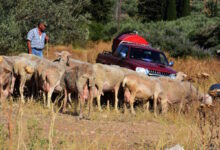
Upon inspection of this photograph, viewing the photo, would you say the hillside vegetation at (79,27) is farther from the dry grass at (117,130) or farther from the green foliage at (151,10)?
the dry grass at (117,130)

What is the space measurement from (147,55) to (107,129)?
769cm

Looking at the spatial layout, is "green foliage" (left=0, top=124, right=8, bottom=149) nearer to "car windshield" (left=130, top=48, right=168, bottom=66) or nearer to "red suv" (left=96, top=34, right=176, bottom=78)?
"red suv" (left=96, top=34, right=176, bottom=78)

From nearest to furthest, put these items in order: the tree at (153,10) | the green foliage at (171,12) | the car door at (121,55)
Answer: the car door at (121,55) → the green foliage at (171,12) → the tree at (153,10)

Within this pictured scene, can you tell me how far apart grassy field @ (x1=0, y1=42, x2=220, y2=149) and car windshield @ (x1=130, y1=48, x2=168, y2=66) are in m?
3.20

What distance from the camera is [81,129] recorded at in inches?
360

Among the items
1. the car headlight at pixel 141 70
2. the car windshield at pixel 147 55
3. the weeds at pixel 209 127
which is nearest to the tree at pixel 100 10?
the car windshield at pixel 147 55

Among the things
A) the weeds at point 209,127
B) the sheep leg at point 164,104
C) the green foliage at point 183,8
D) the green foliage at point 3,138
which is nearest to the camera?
the weeds at point 209,127

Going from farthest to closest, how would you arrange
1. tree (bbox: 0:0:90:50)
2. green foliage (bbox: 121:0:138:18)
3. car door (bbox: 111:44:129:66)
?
green foliage (bbox: 121:0:138:18) → tree (bbox: 0:0:90:50) → car door (bbox: 111:44:129:66)

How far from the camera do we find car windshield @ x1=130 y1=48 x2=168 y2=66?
16500mm

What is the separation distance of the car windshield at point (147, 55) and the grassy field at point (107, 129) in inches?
126

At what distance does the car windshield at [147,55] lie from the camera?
16500 millimetres

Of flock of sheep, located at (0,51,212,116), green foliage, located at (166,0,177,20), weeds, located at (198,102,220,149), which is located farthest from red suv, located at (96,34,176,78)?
green foliage, located at (166,0,177,20)

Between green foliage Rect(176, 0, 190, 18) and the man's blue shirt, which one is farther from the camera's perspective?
green foliage Rect(176, 0, 190, 18)

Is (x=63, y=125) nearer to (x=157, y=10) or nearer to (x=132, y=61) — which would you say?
(x=132, y=61)
